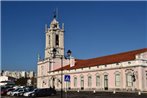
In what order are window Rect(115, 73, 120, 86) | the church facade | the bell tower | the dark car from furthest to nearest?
1. the bell tower
2. window Rect(115, 73, 120, 86)
3. the church facade
4. the dark car

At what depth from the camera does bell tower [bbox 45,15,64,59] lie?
282 feet

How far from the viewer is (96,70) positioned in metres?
64.4

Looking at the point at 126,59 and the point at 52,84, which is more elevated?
the point at 126,59

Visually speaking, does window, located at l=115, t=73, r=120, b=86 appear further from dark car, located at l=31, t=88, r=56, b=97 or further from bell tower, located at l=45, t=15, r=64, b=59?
bell tower, located at l=45, t=15, r=64, b=59

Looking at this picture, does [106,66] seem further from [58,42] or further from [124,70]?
[58,42]

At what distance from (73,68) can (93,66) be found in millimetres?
10279

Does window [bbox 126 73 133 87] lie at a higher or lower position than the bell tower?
lower

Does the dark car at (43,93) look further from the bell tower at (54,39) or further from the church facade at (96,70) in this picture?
the bell tower at (54,39)

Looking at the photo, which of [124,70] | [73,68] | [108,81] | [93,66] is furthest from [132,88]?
[73,68]

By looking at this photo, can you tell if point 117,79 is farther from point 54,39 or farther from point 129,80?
point 54,39

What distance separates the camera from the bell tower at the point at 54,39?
86.1 metres

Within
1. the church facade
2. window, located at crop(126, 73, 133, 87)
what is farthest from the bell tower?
window, located at crop(126, 73, 133, 87)

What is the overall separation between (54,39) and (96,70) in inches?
1007

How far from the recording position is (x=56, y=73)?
82.8 meters
